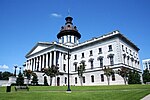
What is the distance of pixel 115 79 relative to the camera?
4588 cm

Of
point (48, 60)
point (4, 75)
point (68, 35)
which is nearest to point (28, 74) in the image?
point (48, 60)

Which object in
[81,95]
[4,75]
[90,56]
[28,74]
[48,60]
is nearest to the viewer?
[81,95]

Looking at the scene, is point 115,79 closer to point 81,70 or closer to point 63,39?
point 81,70

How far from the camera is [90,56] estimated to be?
55.2 metres

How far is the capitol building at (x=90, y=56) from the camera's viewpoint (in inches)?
1903

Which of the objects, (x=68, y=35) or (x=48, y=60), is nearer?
(x=48, y=60)

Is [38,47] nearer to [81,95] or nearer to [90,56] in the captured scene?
[90,56]

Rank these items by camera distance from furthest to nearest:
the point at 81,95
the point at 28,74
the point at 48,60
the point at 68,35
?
the point at 68,35
the point at 48,60
the point at 28,74
the point at 81,95

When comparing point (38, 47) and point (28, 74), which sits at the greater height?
point (38, 47)

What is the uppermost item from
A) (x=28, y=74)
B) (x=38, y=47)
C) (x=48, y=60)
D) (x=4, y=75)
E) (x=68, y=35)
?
(x=68, y=35)

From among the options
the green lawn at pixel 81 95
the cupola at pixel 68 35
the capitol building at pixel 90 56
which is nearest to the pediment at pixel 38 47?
the capitol building at pixel 90 56

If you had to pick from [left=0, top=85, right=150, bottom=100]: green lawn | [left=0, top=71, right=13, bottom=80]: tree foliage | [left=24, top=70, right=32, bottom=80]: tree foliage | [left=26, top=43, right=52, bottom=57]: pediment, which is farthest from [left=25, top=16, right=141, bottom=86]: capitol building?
[left=0, top=71, right=13, bottom=80]: tree foliage

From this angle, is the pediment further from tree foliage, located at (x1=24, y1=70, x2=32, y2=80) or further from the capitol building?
tree foliage, located at (x1=24, y1=70, x2=32, y2=80)

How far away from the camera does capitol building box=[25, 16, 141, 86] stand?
48.3 meters
